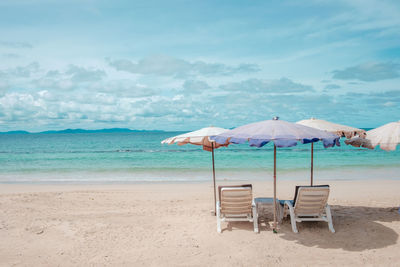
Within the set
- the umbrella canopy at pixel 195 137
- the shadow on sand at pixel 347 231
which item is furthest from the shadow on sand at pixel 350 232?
the umbrella canopy at pixel 195 137

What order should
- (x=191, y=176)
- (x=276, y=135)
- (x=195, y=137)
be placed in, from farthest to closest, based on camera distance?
(x=191, y=176)
(x=195, y=137)
(x=276, y=135)

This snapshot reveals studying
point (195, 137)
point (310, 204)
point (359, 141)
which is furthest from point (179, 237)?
point (359, 141)

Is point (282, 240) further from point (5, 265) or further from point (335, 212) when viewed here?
point (5, 265)

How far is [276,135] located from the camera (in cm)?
488

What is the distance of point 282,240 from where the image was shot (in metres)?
5.64

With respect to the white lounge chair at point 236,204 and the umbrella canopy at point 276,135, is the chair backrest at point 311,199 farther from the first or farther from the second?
the umbrella canopy at point 276,135

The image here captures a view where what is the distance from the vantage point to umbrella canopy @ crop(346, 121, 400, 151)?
19.7ft

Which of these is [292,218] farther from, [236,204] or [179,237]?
[179,237]

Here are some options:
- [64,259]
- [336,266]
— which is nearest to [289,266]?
[336,266]

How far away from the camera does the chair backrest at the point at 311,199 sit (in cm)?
582

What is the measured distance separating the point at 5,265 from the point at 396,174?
18576 mm

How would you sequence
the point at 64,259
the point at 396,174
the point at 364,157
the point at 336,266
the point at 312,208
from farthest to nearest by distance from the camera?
1. the point at 364,157
2. the point at 396,174
3. the point at 312,208
4. the point at 64,259
5. the point at 336,266

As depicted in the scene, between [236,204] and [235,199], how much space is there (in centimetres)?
13

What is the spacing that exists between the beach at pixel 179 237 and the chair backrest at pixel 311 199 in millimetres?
417
